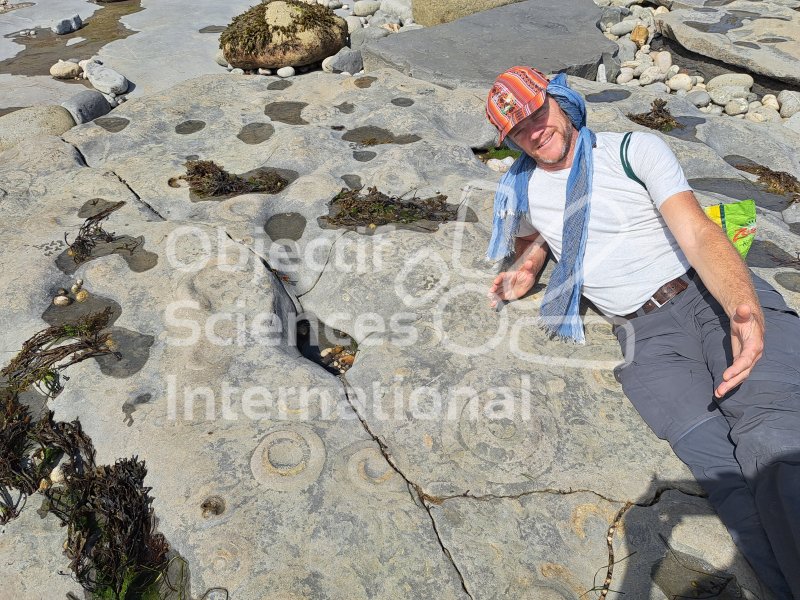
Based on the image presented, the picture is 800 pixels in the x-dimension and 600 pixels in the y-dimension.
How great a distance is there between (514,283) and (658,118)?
3.68m

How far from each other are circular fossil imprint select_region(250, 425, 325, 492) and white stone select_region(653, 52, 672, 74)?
8351 millimetres

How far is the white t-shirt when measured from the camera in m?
3.01

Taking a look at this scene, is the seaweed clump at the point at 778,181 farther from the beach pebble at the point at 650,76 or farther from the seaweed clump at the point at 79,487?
the seaweed clump at the point at 79,487

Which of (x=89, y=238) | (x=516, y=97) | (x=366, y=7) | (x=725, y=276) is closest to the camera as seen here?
(x=725, y=276)

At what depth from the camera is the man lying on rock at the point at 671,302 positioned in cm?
248

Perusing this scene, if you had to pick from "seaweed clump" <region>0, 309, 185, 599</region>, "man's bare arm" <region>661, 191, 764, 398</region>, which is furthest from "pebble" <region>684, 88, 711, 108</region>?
"seaweed clump" <region>0, 309, 185, 599</region>

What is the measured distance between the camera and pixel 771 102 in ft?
25.9

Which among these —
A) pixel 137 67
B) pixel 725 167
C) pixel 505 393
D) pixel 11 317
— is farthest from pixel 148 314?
pixel 137 67

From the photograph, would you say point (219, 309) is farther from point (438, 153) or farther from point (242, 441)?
point (438, 153)

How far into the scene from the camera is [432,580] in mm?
2607

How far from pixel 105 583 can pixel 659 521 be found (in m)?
2.47

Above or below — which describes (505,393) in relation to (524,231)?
below

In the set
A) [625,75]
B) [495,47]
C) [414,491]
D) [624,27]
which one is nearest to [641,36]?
[624,27]

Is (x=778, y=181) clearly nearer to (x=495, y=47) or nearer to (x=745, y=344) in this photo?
(x=745, y=344)
